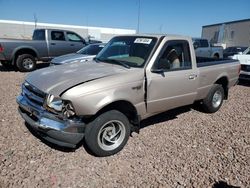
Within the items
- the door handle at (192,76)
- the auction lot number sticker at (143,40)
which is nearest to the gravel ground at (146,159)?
the door handle at (192,76)

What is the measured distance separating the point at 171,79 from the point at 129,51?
95 centimetres

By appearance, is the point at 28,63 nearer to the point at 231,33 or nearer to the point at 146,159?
the point at 146,159

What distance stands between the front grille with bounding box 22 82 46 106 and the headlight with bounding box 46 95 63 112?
128mm

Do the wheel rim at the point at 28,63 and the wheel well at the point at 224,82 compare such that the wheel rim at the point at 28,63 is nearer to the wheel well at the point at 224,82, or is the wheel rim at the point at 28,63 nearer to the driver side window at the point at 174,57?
the driver side window at the point at 174,57

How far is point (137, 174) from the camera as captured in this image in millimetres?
3254

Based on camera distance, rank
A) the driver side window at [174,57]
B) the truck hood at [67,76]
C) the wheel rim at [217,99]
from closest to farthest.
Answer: the truck hood at [67,76]
the driver side window at [174,57]
the wheel rim at [217,99]

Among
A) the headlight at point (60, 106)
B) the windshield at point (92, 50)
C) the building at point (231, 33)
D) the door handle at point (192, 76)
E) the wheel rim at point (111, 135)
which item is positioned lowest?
the wheel rim at point (111, 135)

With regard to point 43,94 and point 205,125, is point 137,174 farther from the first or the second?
point 205,125

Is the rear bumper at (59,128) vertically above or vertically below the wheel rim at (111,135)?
above

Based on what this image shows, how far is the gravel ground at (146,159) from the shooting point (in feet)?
10.2

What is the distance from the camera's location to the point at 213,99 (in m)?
5.80

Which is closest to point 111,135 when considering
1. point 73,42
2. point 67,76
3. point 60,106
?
point 60,106

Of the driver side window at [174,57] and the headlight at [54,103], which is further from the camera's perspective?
the driver side window at [174,57]

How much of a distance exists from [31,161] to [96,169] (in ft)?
3.20
